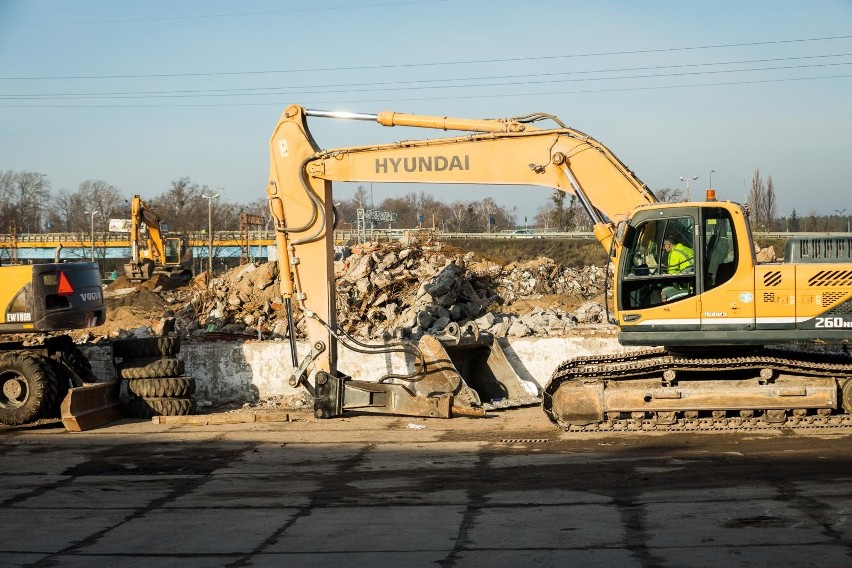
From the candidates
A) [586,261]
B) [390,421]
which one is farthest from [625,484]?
[586,261]

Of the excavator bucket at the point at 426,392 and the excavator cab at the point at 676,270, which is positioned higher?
the excavator cab at the point at 676,270

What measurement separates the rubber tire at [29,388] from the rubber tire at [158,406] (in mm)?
1286

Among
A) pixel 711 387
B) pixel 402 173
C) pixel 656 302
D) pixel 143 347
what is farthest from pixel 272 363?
pixel 711 387

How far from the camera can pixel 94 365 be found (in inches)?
663

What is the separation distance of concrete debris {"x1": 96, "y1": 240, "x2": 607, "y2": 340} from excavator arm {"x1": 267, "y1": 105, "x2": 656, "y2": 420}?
303cm

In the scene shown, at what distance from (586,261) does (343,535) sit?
1686 inches

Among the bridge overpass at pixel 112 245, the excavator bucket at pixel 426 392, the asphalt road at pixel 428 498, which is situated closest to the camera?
the asphalt road at pixel 428 498

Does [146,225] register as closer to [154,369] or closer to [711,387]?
[154,369]

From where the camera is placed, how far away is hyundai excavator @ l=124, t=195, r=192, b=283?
1492 inches

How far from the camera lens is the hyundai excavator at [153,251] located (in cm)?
3791

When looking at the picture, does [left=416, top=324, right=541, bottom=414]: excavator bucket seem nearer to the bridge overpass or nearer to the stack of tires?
the stack of tires

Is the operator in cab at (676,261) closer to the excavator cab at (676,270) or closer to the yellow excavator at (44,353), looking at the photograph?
the excavator cab at (676,270)

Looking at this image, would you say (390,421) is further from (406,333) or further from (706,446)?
(706,446)

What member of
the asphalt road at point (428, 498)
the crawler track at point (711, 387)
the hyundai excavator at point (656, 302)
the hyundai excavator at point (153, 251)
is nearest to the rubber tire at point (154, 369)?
the asphalt road at point (428, 498)
